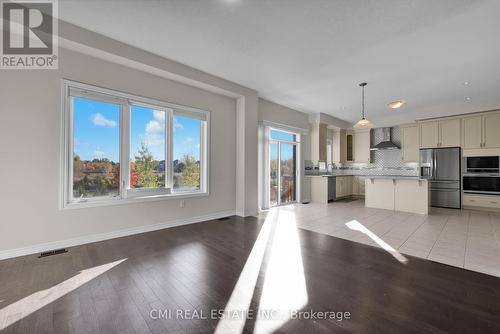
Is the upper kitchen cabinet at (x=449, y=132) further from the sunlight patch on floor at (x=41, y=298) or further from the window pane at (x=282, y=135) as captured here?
the sunlight patch on floor at (x=41, y=298)

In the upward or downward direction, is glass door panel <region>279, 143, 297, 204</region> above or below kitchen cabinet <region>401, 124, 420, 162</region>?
below

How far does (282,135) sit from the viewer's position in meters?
6.53

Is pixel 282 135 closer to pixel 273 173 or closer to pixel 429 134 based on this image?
pixel 273 173

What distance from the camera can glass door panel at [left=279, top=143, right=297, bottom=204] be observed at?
21.2 ft

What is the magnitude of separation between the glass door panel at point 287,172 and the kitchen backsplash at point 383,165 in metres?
0.66

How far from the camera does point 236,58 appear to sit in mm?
3625

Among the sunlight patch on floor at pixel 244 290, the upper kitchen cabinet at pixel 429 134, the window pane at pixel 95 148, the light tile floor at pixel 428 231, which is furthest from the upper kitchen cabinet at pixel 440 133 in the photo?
the window pane at pixel 95 148

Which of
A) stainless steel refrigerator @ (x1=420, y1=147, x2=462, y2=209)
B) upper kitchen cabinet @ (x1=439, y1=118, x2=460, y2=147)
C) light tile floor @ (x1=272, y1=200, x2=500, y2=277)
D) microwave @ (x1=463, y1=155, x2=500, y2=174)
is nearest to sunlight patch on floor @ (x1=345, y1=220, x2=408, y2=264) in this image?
light tile floor @ (x1=272, y1=200, x2=500, y2=277)

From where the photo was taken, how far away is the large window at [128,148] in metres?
3.19

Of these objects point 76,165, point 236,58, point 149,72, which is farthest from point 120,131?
point 236,58

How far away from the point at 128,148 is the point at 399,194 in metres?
6.16

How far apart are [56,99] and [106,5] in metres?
1.45

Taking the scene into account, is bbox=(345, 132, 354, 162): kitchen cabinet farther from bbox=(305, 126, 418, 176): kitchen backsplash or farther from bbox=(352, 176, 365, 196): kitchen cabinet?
bbox=(352, 176, 365, 196): kitchen cabinet

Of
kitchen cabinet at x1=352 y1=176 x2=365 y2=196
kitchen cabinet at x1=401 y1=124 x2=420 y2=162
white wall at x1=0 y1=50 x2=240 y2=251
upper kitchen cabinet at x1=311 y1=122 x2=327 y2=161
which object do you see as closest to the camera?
white wall at x1=0 y1=50 x2=240 y2=251
